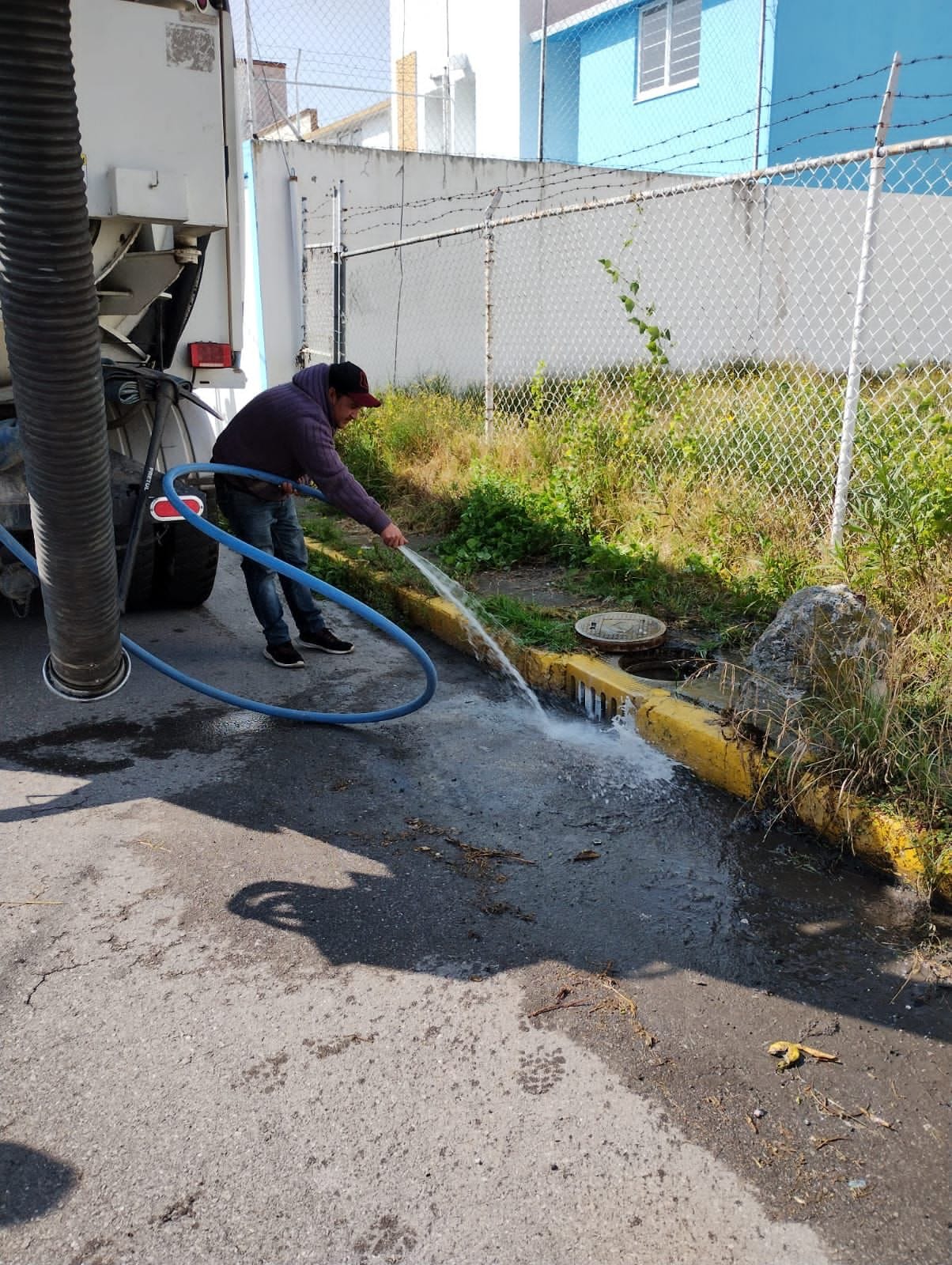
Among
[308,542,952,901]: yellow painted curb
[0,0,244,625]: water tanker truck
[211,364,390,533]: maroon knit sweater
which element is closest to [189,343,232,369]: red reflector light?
[0,0,244,625]: water tanker truck

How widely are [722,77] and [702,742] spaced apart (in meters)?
13.5

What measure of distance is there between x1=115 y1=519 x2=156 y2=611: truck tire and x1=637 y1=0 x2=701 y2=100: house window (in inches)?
504

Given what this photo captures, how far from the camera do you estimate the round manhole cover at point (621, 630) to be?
197 inches

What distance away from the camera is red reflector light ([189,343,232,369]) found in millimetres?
5852

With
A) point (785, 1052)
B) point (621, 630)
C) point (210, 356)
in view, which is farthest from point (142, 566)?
point (785, 1052)

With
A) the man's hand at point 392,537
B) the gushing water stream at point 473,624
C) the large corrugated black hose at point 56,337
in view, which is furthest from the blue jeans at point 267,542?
the large corrugated black hose at point 56,337

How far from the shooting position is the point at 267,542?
533 cm

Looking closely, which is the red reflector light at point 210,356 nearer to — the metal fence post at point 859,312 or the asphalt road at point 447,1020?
the asphalt road at point 447,1020

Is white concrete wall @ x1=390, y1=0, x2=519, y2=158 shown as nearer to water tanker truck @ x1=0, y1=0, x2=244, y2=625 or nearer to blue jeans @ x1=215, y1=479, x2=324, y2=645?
water tanker truck @ x1=0, y1=0, x2=244, y2=625

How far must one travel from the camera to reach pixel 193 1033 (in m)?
2.60

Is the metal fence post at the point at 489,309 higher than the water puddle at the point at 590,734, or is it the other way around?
the metal fence post at the point at 489,309

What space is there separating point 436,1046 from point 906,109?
15.9 m

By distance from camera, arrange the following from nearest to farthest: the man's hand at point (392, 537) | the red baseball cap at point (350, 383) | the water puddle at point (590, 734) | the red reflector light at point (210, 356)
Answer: the water puddle at point (590, 734) → the man's hand at point (392, 537) → the red baseball cap at point (350, 383) → the red reflector light at point (210, 356)

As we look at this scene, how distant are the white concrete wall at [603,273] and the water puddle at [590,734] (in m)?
7.71
